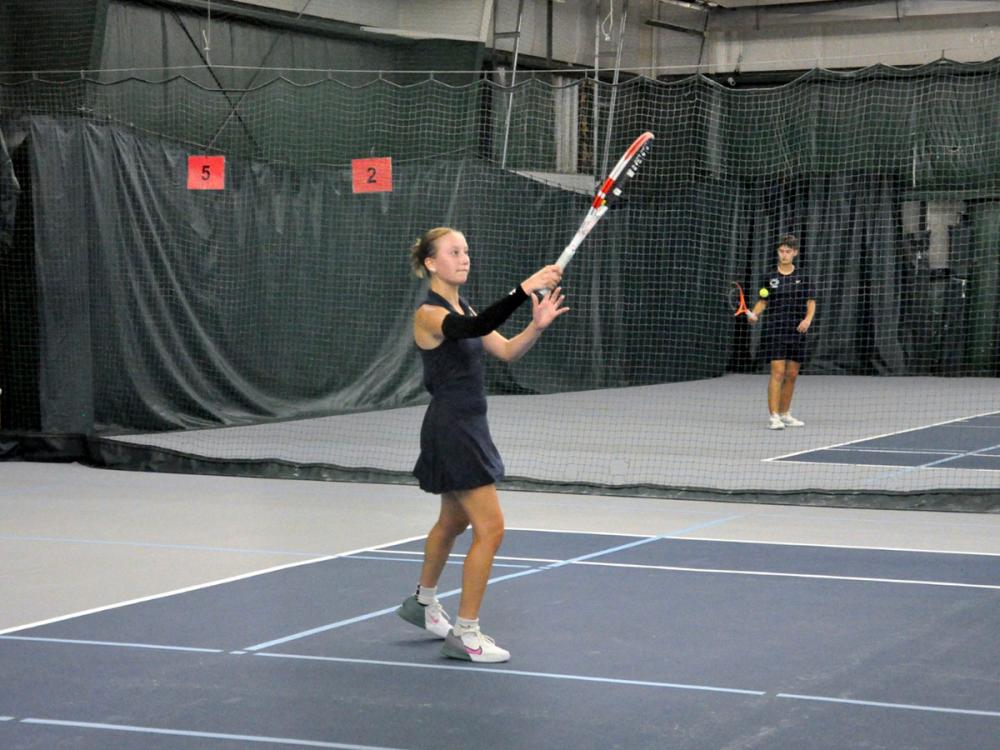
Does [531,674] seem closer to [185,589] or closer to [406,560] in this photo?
[185,589]

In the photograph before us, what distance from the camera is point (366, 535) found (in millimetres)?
7480

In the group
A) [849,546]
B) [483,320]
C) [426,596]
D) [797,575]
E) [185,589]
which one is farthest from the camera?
[849,546]

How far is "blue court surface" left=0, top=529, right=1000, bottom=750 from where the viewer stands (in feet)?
13.2

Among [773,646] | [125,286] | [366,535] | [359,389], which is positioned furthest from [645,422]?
[773,646]

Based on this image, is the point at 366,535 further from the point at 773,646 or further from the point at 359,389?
the point at 359,389

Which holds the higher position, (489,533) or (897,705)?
(489,533)

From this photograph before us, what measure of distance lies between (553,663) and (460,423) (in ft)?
2.73

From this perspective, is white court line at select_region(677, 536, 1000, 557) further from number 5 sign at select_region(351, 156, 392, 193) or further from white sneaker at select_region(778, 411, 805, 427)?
white sneaker at select_region(778, 411, 805, 427)

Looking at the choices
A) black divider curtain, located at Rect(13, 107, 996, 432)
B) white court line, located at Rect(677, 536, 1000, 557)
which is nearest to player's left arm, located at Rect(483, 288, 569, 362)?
white court line, located at Rect(677, 536, 1000, 557)

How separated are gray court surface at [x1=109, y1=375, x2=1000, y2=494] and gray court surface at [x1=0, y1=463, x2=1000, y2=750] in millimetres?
1340

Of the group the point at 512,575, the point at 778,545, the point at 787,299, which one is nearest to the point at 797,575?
the point at 778,545

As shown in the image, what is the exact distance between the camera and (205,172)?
11.5 metres

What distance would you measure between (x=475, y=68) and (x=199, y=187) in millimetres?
5742

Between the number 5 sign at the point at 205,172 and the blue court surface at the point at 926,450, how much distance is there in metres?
4.72
